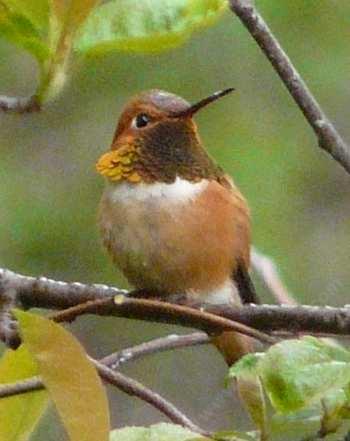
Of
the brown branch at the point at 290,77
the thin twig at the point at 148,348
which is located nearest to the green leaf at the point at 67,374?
the thin twig at the point at 148,348

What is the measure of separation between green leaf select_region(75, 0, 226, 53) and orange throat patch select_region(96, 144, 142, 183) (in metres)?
1.70

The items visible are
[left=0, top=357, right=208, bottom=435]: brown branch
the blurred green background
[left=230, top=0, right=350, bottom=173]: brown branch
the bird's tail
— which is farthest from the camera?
the blurred green background

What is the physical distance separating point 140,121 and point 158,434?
202 centimetres

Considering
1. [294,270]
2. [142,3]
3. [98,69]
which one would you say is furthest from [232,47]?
[142,3]

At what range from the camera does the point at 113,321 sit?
7348 millimetres

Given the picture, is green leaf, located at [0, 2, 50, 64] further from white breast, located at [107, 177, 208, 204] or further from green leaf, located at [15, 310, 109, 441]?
white breast, located at [107, 177, 208, 204]

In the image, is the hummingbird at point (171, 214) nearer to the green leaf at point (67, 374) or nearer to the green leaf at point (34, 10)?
the green leaf at point (34, 10)

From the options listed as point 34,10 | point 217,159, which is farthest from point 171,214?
point 217,159

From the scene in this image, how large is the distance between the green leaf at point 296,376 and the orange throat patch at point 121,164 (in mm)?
1912

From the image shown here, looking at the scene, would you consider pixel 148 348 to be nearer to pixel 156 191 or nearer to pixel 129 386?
pixel 129 386

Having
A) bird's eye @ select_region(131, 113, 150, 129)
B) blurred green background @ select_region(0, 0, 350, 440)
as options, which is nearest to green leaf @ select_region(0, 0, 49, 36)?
bird's eye @ select_region(131, 113, 150, 129)

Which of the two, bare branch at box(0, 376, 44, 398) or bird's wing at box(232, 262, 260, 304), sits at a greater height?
bare branch at box(0, 376, 44, 398)

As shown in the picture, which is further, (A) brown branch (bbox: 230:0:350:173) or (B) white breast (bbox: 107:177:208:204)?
(B) white breast (bbox: 107:177:208:204)

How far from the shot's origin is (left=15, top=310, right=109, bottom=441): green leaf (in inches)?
68.5
